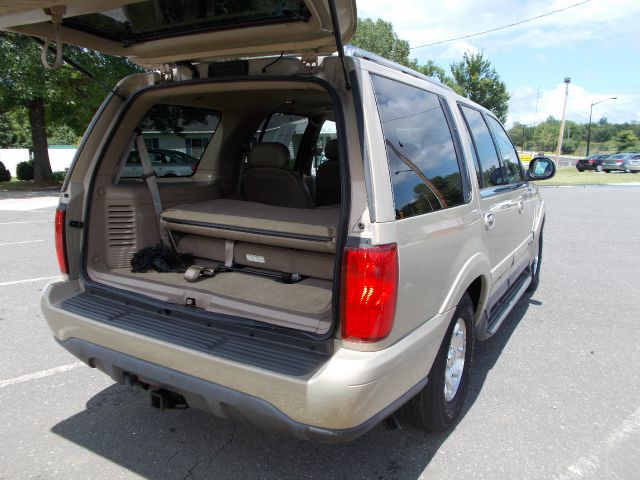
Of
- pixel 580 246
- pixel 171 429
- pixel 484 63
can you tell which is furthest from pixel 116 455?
pixel 484 63

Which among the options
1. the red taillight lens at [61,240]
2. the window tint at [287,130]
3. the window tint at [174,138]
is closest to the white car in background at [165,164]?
the window tint at [174,138]

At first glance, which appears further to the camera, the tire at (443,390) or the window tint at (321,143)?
the window tint at (321,143)

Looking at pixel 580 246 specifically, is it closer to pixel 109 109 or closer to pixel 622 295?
pixel 622 295

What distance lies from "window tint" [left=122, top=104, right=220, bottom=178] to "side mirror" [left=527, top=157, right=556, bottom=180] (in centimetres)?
302

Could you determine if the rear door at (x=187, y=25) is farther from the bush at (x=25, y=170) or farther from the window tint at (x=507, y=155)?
the bush at (x=25, y=170)

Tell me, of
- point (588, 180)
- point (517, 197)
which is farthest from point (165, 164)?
point (588, 180)

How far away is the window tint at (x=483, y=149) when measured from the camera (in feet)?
11.0

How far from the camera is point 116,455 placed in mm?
2613

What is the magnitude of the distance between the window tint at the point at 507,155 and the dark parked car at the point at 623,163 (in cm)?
4175

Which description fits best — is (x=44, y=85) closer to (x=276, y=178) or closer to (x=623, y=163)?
(x=276, y=178)

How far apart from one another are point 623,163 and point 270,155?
144ft

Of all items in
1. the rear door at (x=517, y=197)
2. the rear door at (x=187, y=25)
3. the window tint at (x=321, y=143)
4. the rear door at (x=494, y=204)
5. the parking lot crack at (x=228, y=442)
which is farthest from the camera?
the window tint at (x=321, y=143)

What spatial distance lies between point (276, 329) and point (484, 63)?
41.1m

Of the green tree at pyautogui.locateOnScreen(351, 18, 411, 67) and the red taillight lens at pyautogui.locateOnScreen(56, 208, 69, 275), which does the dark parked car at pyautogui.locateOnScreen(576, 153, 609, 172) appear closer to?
the green tree at pyautogui.locateOnScreen(351, 18, 411, 67)
